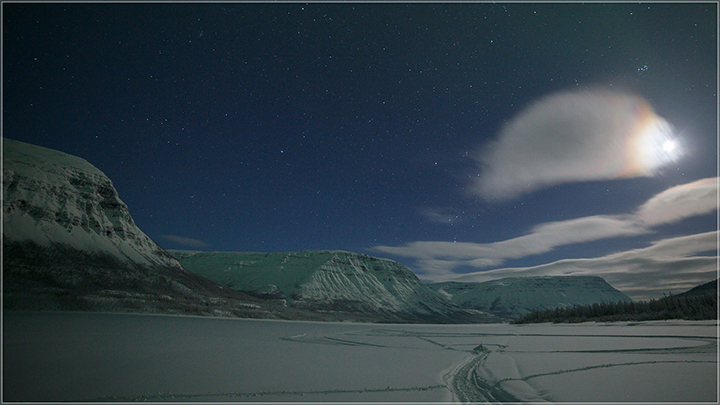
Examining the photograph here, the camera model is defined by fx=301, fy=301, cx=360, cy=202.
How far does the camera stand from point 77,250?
9094 cm

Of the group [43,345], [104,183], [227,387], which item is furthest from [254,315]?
[227,387]

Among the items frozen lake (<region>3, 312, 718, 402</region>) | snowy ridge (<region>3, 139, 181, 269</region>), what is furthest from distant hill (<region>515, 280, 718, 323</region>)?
snowy ridge (<region>3, 139, 181, 269</region>)

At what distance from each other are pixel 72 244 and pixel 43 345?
107 metres

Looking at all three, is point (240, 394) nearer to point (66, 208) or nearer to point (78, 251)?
point (78, 251)

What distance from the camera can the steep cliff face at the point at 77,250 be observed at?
71375 millimetres

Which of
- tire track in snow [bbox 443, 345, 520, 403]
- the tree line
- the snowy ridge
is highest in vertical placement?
the snowy ridge

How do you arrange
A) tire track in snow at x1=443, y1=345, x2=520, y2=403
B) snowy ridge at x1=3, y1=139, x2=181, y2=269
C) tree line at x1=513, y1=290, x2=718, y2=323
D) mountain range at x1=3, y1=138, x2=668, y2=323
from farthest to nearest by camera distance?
snowy ridge at x1=3, y1=139, x2=181, y2=269
mountain range at x1=3, y1=138, x2=668, y2=323
tree line at x1=513, y1=290, x2=718, y2=323
tire track in snow at x1=443, y1=345, x2=520, y2=403

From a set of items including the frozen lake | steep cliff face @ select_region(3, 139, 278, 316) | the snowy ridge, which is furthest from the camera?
the snowy ridge

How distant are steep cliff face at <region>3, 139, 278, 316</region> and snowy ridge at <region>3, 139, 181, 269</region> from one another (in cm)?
20

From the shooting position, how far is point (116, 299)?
76.9 meters

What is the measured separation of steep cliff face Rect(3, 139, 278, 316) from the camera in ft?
234

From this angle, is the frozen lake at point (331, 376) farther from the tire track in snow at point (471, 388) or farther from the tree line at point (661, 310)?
the tree line at point (661, 310)

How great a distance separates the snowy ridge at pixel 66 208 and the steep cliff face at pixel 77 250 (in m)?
0.20

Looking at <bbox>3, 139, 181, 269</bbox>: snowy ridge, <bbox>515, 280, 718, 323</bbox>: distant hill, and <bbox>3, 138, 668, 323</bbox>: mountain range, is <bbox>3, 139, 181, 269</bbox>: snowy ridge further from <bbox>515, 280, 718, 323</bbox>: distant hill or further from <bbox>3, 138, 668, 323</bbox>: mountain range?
<bbox>515, 280, 718, 323</bbox>: distant hill
